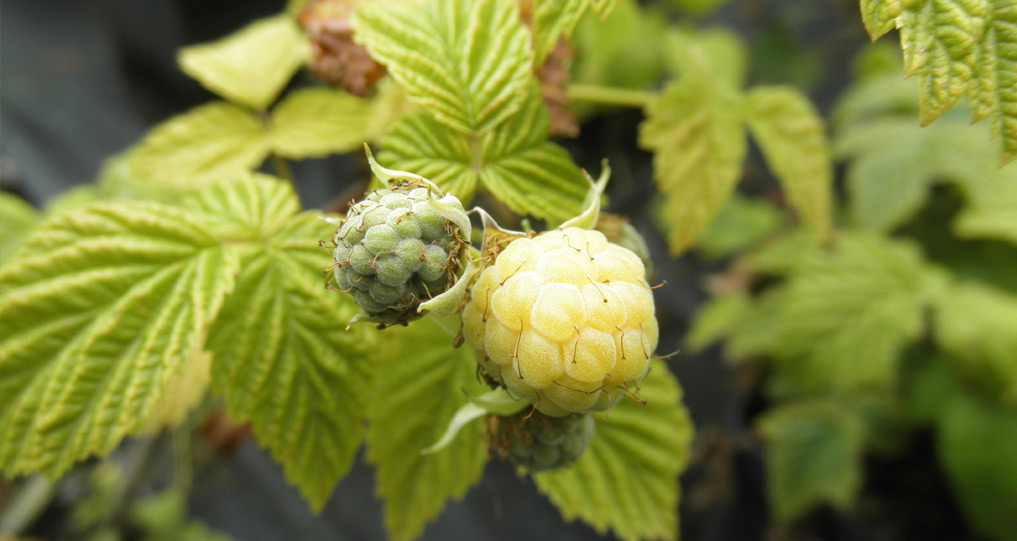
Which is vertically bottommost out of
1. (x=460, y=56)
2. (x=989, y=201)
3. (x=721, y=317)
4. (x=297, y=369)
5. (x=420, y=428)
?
(x=721, y=317)

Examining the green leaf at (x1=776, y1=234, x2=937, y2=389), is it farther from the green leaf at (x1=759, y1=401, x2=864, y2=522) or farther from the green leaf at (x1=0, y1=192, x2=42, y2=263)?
the green leaf at (x1=0, y1=192, x2=42, y2=263)

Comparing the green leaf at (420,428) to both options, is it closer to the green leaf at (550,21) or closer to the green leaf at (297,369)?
the green leaf at (297,369)

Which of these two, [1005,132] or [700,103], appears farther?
[700,103]

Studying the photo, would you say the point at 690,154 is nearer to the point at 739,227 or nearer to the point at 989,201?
the point at 989,201

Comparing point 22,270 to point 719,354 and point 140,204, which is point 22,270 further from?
point 719,354

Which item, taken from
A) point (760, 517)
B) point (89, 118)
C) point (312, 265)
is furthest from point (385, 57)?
point (89, 118)

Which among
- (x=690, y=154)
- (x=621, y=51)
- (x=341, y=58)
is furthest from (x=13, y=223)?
(x=621, y=51)
